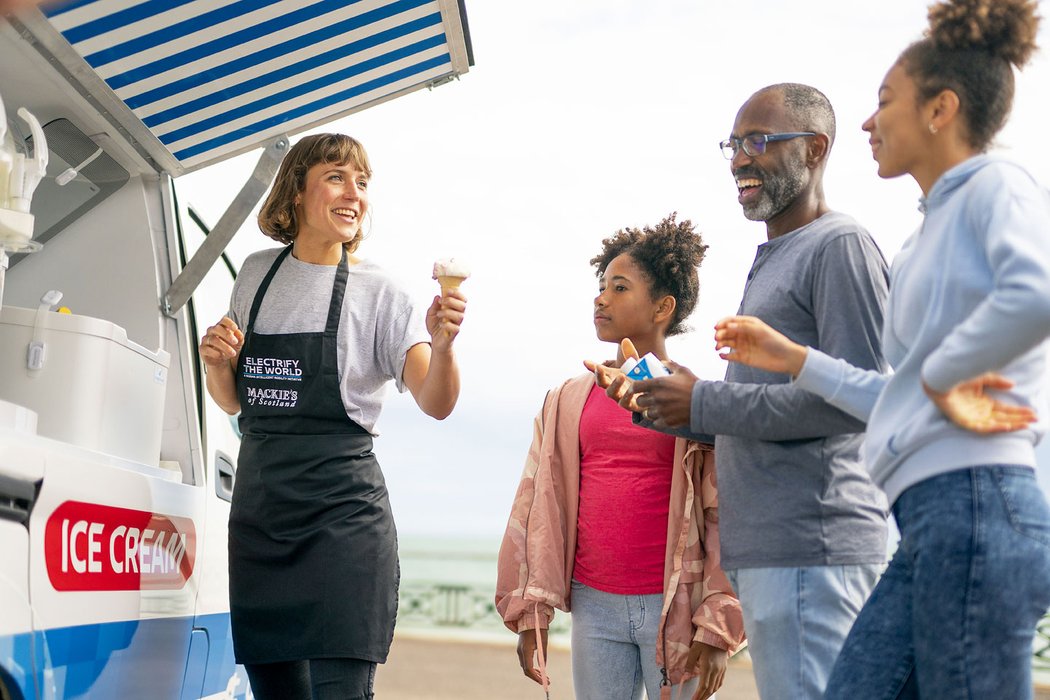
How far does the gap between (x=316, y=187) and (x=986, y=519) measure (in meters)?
1.98

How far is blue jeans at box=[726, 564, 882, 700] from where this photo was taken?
2115mm

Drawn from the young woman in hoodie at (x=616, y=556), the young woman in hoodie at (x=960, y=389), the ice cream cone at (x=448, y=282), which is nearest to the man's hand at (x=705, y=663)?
the young woman in hoodie at (x=616, y=556)

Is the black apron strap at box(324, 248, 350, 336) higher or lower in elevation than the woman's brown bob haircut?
lower

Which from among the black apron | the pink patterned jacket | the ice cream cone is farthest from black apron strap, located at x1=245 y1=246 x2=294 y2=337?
the pink patterned jacket

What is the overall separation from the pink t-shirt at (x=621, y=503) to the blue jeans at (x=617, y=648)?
0.04m

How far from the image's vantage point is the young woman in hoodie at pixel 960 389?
1.59m

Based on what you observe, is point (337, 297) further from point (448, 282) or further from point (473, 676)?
point (473, 676)

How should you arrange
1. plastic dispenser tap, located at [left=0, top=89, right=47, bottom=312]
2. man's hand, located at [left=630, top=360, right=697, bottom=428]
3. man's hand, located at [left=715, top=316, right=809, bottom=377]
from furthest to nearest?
plastic dispenser tap, located at [left=0, top=89, right=47, bottom=312] → man's hand, located at [left=630, top=360, right=697, bottom=428] → man's hand, located at [left=715, top=316, right=809, bottom=377]

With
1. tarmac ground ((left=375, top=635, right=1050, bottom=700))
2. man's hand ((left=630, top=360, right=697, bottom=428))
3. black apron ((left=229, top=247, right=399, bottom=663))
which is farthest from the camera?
tarmac ground ((left=375, top=635, right=1050, bottom=700))

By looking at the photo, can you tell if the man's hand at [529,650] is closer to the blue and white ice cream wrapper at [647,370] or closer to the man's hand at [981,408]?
the blue and white ice cream wrapper at [647,370]

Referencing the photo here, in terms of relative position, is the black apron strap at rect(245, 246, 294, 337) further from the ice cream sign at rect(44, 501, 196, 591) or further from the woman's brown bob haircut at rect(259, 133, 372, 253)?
the ice cream sign at rect(44, 501, 196, 591)

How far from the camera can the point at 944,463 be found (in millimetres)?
1673

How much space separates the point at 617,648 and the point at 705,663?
26cm

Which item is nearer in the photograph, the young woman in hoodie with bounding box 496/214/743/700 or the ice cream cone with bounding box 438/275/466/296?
the ice cream cone with bounding box 438/275/466/296
